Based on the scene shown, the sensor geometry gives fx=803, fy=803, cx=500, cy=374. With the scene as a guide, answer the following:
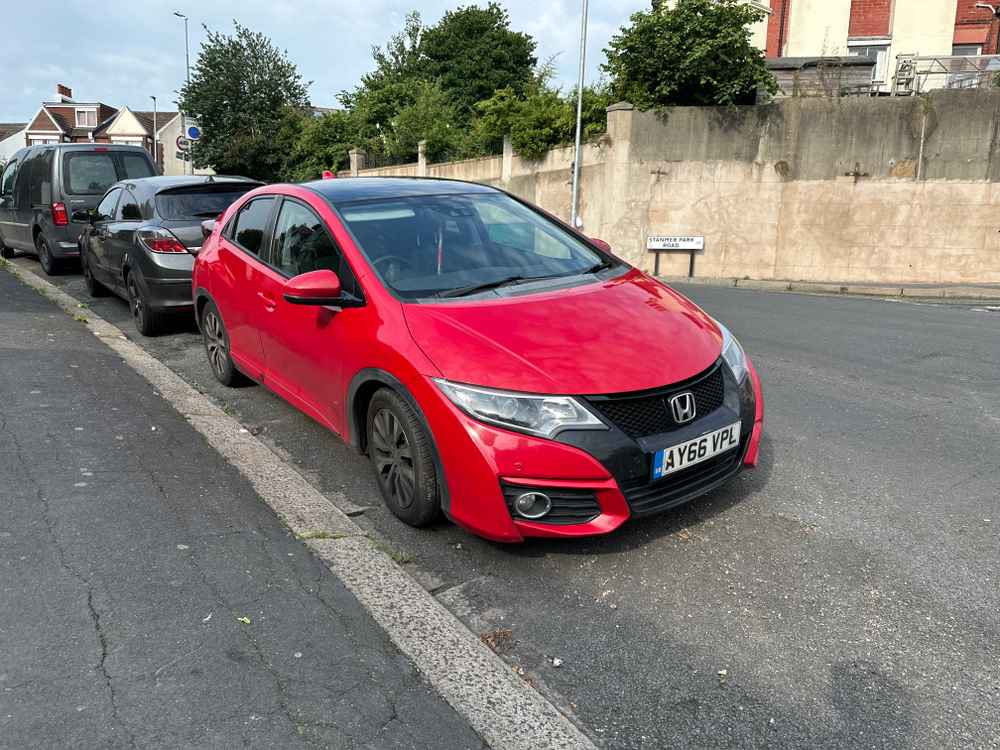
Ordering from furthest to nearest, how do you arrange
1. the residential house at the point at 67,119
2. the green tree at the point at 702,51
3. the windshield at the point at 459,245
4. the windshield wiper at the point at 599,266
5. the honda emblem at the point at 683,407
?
the residential house at the point at 67,119
the green tree at the point at 702,51
the windshield wiper at the point at 599,266
the windshield at the point at 459,245
the honda emblem at the point at 683,407

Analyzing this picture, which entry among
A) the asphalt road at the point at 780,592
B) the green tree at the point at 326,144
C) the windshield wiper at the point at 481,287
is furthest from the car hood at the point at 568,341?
the green tree at the point at 326,144

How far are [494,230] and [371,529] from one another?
185 centimetres

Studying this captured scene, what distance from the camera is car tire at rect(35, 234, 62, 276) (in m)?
12.3

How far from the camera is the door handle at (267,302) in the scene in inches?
192

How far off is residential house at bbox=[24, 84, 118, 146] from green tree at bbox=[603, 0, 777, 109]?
238 feet

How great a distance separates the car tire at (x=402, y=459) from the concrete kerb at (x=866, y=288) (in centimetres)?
1350

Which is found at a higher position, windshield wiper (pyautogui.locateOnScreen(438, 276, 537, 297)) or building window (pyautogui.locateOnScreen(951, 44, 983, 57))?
building window (pyautogui.locateOnScreen(951, 44, 983, 57))

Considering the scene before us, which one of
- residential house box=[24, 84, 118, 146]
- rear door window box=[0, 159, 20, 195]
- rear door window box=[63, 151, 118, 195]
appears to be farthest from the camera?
residential house box=[24, 84, 118, 146]

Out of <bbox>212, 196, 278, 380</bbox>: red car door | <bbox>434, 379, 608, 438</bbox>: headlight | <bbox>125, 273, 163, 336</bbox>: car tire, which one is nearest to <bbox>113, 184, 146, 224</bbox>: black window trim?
<bbox>125, 273, 163, 336</bbox>: car tire

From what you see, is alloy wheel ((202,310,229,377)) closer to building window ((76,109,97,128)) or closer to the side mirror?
the side mirror

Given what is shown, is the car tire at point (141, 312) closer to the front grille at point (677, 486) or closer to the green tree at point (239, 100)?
the front grille at point (677, 486)

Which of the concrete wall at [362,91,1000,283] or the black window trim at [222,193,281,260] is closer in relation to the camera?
the black window trim at [222,193,281,260]

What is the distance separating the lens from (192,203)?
8250 millimetres

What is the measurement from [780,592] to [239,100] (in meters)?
47.5
